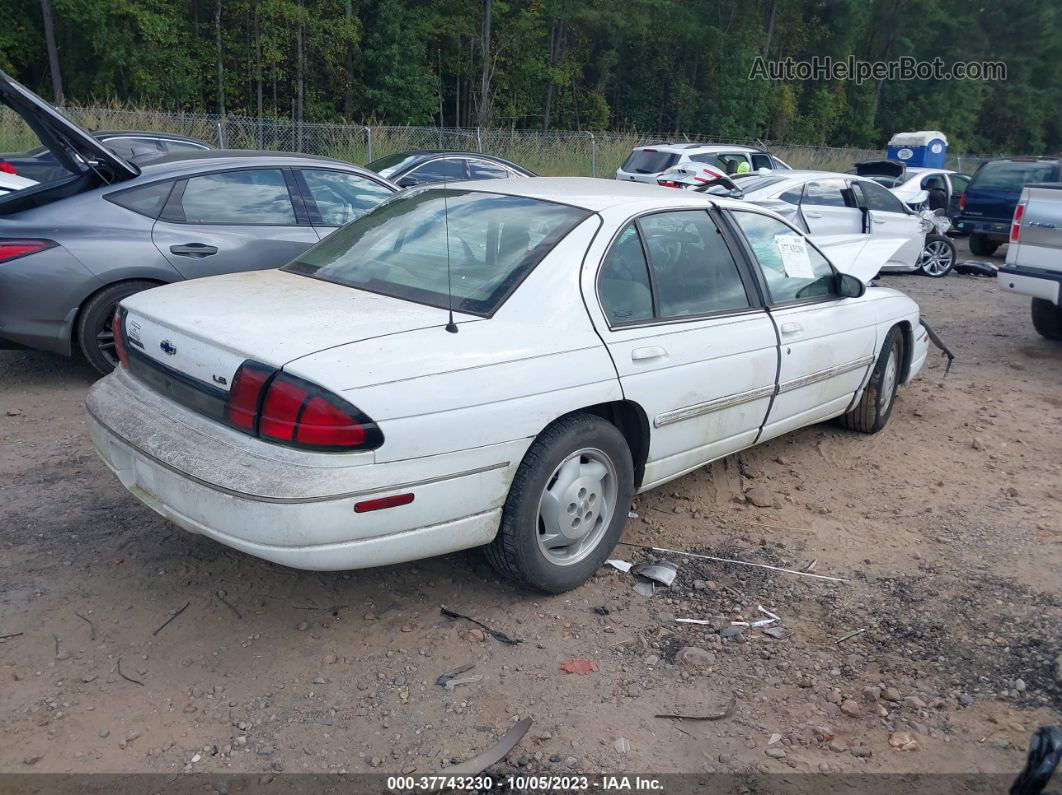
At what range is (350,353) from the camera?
296 centimetres

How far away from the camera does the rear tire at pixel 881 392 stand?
219 inches

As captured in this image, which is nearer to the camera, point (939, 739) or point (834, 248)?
point (939, 739)

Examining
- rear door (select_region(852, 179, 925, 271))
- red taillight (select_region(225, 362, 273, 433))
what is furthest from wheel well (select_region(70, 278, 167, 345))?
rear door (select_region(852, 179, 925, 271))

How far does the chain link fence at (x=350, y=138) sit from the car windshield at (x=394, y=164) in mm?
5950

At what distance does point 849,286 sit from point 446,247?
238 centimetres

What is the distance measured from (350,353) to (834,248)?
15.6 feet

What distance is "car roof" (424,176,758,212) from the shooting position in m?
3.95

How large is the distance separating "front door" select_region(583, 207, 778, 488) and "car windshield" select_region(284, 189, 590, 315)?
0.32m

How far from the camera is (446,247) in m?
3.76

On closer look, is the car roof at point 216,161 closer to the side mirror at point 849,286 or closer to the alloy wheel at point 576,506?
the side mirror at point 849,286

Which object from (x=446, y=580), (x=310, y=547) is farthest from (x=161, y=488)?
(x=446, y=580)

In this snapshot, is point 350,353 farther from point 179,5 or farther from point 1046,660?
point 179,5

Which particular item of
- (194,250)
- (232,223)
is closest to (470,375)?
(194,250)

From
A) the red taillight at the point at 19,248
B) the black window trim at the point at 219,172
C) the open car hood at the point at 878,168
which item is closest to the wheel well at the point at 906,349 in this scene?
the black window trim at the point at 219,172
